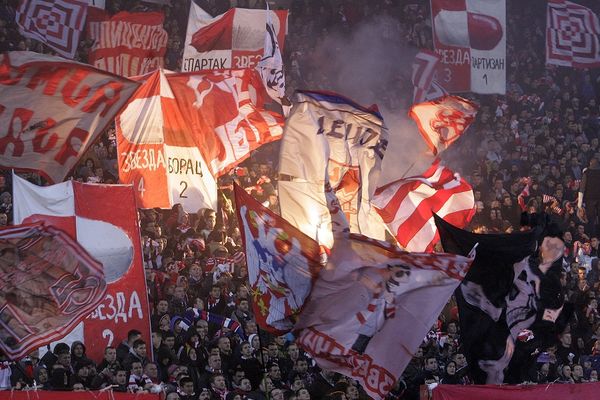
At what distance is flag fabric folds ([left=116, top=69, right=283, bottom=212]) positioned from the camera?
16250 mm

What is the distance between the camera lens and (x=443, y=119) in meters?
17.7

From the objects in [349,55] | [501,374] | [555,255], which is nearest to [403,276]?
[501,374]

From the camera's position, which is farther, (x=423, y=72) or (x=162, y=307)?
(x=423, y=72)

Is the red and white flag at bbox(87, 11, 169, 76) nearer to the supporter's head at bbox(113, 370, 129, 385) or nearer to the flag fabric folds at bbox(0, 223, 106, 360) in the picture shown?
the supporter's head at bbox(113, 370, 129, 385)

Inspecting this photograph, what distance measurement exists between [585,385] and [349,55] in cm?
1321

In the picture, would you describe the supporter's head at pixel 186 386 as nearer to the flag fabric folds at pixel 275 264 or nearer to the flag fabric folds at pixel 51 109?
the flag fabric folds at pixel 275 264

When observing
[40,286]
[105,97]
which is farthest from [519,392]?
[105,97]

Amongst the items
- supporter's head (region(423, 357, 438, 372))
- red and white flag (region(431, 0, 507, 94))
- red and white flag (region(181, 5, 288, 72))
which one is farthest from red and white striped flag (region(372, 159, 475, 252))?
red and white flag (region(431, 0, 507, 94))

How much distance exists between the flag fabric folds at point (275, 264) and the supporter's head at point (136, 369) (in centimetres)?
114

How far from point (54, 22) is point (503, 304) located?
8.35m

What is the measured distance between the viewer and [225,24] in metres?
19.3

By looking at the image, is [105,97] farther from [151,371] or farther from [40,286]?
[40,286]

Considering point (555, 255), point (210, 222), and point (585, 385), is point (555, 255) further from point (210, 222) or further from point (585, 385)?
point (210, 222)

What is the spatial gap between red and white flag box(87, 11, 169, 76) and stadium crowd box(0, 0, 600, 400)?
103cm
